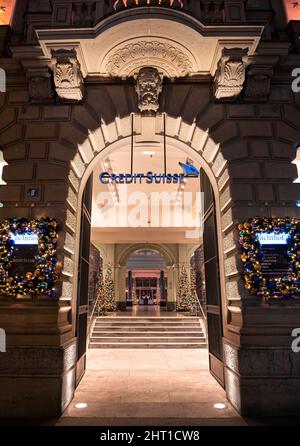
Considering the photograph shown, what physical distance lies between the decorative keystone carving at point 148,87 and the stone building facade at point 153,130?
5cm

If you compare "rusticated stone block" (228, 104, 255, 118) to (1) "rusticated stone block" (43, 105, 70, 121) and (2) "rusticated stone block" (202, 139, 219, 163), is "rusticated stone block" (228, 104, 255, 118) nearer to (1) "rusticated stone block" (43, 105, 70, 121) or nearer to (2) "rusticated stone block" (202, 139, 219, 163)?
(2) "rusticated stone block" (202, 139, 219, 163)

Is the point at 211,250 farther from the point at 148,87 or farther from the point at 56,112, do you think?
the point at 56,112

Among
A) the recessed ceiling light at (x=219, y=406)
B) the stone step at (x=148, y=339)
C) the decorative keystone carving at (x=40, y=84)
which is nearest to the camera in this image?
the recessed ceiling light at (x=219, y=406)

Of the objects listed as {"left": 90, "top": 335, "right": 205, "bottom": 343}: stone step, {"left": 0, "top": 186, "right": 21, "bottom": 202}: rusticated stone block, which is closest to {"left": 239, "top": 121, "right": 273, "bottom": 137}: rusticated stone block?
{"left": 0, "top": 186, "right": 21, "bottom": 202}: rusticated stone block

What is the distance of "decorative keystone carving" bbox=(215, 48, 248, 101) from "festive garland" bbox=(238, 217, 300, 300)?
2.54 metres

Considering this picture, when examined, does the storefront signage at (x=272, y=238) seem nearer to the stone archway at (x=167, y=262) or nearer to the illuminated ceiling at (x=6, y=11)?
the illuminated ceiling at (x=6, y=11)

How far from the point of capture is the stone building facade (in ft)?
14.8

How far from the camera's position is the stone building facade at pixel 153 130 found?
4.51 m

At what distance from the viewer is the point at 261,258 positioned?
4.84 metres

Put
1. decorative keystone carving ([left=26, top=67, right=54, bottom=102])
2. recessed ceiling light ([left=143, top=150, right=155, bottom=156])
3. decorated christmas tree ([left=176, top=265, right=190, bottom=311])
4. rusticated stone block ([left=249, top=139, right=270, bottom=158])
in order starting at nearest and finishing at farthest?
rusticated stone block ([left=249, top=139, right=270, bottom=158])
decorative keystone carving ([left=26, top=67, right=54, bottom=102])
recessed ceiling light ([left=143, top=150, right=155, bottom=156])
decorated christmas tree ([left=176, top=265, right=190, bottom=311])

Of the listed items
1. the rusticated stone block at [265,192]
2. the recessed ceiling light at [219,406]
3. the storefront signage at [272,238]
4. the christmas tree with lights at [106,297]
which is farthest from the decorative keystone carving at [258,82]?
the christmas tree with lights at [106,297]

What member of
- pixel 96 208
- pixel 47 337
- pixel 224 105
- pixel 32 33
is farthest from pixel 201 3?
pixel 96 208

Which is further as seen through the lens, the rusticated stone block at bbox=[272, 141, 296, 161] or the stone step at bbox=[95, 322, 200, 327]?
the stone step at bbox=[95, 322, 200, 327]

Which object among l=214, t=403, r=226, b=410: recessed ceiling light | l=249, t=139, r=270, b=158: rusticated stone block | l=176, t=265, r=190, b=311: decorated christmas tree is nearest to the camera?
l=214, t=403, r=226, b=410: recessed ceiling light
